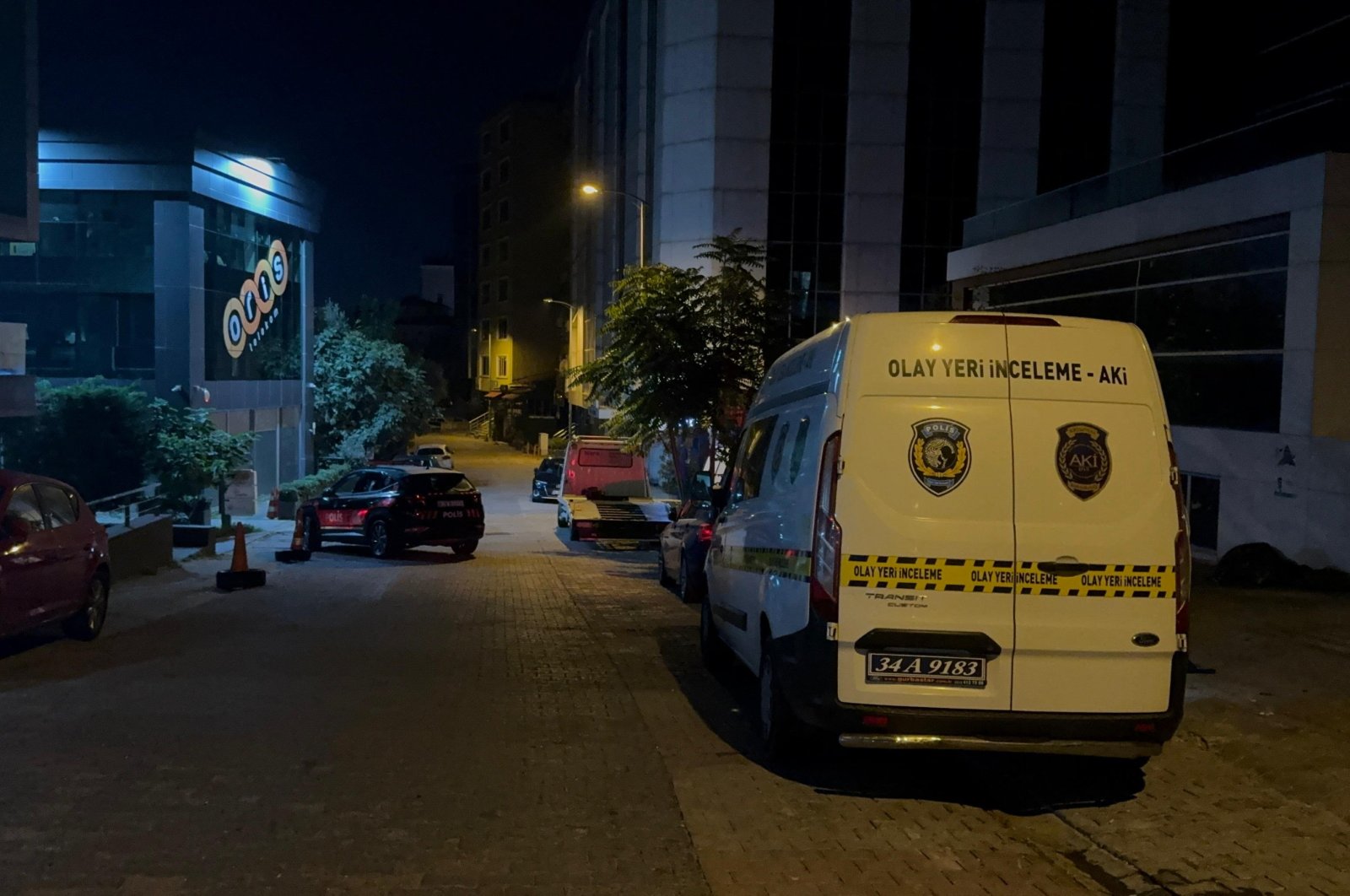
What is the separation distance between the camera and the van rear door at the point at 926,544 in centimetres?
628

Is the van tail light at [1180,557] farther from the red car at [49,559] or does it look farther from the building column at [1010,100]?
the building column at [1010,100]

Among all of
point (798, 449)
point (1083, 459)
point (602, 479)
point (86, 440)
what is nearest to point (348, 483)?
point (86, 440)

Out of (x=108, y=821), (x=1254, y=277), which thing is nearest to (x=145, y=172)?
(x=1254, y=277)

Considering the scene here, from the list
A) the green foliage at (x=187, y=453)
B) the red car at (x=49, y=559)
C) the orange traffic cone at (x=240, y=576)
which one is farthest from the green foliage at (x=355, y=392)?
the red car at (x=49, y=559)

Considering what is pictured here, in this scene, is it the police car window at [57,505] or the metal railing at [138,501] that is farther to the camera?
the metal railing at [138,501]

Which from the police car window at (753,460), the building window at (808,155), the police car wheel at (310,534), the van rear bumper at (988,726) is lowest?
the police car wheel at (310,534)

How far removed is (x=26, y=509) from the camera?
1012cm

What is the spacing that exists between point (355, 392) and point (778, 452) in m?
42.1

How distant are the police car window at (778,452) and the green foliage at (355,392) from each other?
136ft

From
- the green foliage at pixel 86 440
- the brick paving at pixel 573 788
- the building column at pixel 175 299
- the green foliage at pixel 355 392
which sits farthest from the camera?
the green foliage at pixel 355 392

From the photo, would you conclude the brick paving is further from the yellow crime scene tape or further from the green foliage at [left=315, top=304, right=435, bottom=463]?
the green foliage at [left=315, top=304, right=435, bottom=463]

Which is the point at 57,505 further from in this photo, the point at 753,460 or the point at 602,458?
the point at 602,458

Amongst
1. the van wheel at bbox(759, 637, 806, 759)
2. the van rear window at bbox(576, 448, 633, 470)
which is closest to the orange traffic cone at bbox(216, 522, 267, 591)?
the van wheel at bbox(759, 637, 806, 759)

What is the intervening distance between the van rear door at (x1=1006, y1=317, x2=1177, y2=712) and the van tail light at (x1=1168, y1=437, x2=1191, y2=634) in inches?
1.3
